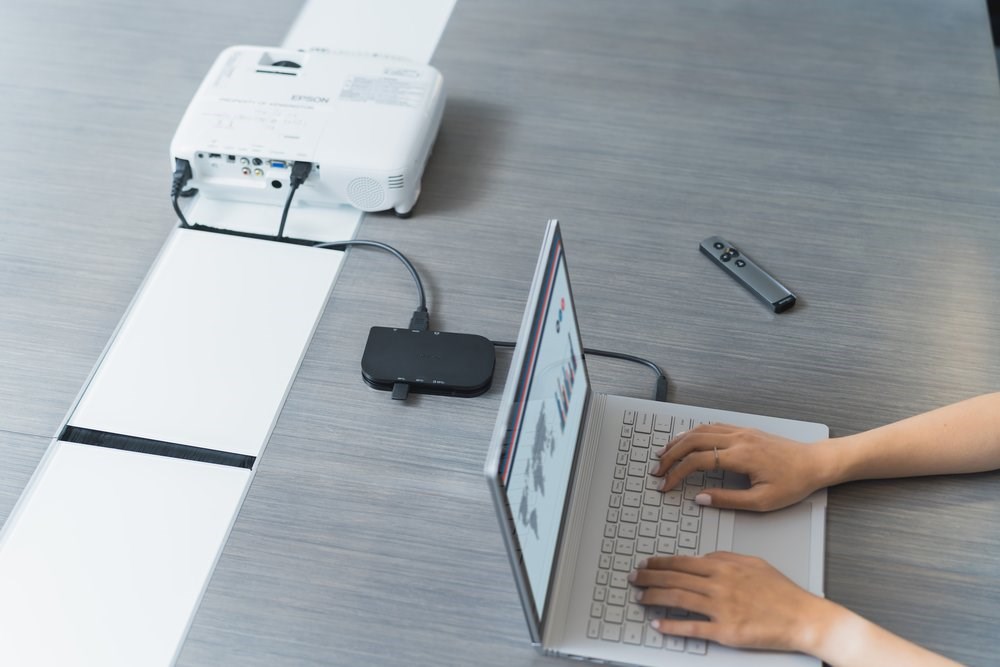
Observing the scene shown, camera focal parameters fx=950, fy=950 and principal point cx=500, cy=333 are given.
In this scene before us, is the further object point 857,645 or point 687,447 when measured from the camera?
point 687,447

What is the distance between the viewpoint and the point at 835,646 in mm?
845

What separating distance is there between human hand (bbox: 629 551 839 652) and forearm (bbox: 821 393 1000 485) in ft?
0.49

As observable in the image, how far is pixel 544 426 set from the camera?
84 centimetres

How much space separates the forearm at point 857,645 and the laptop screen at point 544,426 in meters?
0.25

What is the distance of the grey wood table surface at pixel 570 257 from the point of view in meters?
0.93

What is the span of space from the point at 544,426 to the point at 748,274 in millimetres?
464

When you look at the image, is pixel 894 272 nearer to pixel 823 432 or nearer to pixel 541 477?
pixel 823 432

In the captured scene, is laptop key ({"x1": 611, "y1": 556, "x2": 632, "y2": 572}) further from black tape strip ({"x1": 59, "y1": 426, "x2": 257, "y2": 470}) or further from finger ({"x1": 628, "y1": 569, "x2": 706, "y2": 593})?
black tape strip ({"x1": 59, "y1": 426, "x2": 257, "y2": 470})

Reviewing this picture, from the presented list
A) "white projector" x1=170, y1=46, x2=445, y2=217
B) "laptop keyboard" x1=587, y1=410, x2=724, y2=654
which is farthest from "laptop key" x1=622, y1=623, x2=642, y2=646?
"white projector" x1=170, y1=46, x2=445, y2=217

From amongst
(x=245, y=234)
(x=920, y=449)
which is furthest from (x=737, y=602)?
(x=245, y=234)

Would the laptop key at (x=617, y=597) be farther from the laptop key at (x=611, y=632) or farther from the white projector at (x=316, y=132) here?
the white projector at (x=316, y=132)

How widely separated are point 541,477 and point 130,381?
54 cm

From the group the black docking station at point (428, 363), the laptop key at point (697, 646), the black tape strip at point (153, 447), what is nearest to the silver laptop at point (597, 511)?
the laptop key at point (697, 646)

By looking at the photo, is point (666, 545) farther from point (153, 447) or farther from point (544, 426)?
point (153, 447)
